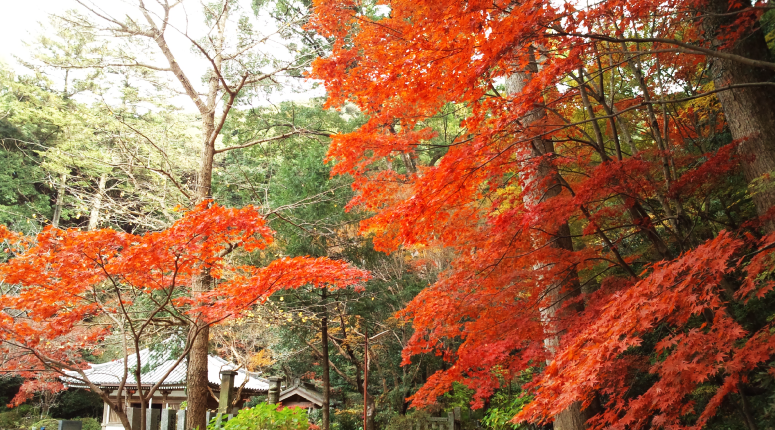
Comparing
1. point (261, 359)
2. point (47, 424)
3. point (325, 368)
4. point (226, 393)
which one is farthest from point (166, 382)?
point (226, 393)

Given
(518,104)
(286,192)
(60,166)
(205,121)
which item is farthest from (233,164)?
(518,104)

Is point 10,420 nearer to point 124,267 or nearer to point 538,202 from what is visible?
point 124,267

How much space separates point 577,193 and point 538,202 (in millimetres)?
1428

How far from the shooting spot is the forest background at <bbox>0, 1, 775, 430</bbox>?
3.10 meters

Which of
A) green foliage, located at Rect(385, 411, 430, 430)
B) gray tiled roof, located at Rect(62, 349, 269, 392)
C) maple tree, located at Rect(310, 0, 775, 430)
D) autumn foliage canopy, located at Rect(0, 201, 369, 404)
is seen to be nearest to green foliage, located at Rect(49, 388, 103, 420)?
gray tiled roof, located at Rect(62, 349, 269, 392)

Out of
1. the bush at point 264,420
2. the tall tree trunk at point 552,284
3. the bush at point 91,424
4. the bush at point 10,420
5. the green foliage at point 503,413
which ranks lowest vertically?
the green foliage at point 503,413

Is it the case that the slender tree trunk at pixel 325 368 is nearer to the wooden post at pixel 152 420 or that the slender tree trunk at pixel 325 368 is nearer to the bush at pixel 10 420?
the wooden post at pixel 152 420

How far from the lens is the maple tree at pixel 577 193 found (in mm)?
2877

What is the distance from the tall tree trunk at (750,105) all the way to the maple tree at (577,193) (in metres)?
0.01

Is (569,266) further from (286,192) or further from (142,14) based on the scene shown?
(142,14)

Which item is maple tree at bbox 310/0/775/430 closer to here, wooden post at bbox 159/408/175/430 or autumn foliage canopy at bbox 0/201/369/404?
autumn foliage canopy at bbox 0/201/369/404

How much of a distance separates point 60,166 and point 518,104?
18.0 m

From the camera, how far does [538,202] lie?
544 cm

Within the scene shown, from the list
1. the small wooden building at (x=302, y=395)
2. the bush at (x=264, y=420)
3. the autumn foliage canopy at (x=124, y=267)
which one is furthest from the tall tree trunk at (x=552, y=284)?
the small wooden building at (x=302, y=395)
